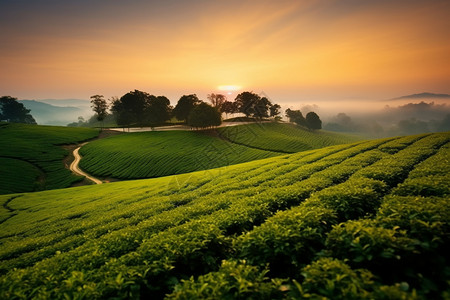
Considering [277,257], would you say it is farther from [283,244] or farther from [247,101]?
[247,101]

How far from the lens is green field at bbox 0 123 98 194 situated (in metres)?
51.1

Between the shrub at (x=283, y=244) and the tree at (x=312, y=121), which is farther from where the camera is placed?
the tree at (x=312, y=121)

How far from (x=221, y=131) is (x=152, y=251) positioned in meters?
97.3

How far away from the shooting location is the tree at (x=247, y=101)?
127 meters

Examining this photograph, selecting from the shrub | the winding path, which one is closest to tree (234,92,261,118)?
the winding path

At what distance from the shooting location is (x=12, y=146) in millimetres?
70125

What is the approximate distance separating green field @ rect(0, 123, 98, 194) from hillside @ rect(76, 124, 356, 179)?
7618 mm

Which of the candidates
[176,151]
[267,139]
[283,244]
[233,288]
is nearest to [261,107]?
[267,139]

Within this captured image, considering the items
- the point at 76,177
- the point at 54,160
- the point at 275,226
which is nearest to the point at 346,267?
the point at 275,226

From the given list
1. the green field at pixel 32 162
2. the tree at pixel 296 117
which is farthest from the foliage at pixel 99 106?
the tree at pixel 296 117

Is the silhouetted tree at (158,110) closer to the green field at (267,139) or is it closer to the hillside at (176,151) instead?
the hillside at (176,151)

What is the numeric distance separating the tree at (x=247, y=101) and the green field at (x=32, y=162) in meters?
92.8

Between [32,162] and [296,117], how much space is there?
526 ft

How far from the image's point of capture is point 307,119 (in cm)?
15500
